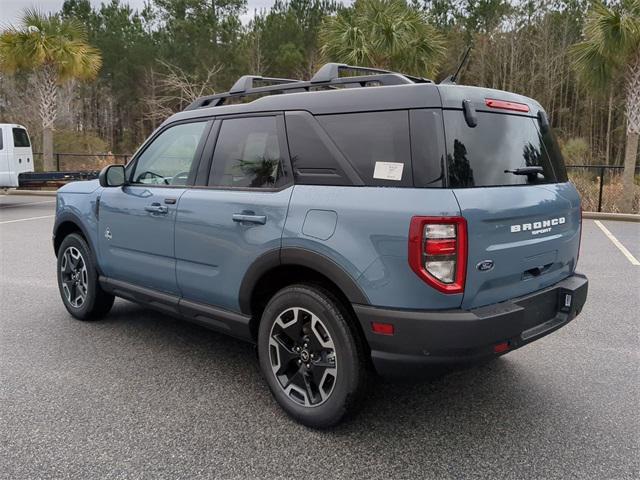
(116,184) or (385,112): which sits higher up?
(385,112)

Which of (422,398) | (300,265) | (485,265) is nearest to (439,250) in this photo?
(485,265)

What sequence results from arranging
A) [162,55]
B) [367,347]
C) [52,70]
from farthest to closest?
[162,55]
[52,70]
[367,347]

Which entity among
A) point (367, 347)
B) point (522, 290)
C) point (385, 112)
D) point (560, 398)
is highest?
point (385, 112)

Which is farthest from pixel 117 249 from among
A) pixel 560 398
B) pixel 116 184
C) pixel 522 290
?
pixel 560 398

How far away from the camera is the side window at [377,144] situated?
2773mm

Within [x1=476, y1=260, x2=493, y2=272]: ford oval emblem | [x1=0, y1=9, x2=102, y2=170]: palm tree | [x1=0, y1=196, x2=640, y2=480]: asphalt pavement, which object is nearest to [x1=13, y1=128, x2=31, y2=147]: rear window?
[x1=0, y1=9, x2=102, y2=170]: palm tree

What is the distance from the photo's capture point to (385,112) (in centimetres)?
288

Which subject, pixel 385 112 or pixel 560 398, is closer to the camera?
pixel 385 112

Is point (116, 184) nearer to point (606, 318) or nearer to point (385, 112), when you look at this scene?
point (385, 112)

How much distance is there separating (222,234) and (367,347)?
117 centimetres

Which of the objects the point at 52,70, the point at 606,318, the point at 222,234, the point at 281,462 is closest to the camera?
the point at 281,462

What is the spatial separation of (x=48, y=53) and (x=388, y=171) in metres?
20.4

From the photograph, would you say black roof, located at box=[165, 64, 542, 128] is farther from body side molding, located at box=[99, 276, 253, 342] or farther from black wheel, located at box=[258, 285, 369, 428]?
body side molding, located at box=[99, 276, 253, 342]

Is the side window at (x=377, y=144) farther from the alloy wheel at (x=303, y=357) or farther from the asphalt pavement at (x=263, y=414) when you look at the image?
the asphalt pavement at (x=263, y=414)
